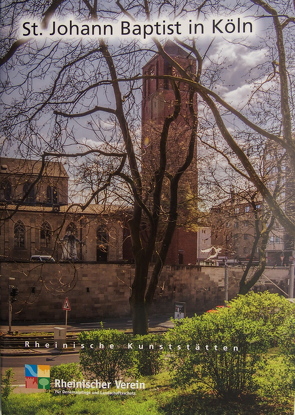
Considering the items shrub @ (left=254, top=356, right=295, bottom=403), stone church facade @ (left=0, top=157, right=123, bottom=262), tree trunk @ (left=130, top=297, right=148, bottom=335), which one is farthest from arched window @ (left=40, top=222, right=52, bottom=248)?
shrub @ (left=254, top=356, right=295, bottom=403)

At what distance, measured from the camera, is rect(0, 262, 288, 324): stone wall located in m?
6.52

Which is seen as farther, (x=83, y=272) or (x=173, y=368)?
(x=83, y=272)

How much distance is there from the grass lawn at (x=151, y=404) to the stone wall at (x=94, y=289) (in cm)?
111

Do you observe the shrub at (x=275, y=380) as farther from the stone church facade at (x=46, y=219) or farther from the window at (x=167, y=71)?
the window at (x=167, y=71)

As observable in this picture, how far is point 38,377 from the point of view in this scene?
239 inches

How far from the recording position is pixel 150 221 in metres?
6.91

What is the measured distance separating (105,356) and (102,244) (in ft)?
5.49

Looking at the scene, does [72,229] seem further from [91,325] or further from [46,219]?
[91,325]

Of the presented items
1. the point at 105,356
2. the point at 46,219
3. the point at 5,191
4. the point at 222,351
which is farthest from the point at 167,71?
the point at 105,356

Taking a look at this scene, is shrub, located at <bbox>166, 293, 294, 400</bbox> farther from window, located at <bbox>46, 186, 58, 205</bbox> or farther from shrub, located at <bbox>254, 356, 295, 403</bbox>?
window, located at <bbox>46, 186, 58, 205</bbox>

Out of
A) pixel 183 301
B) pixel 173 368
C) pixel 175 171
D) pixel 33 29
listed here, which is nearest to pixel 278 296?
pixel 183 301

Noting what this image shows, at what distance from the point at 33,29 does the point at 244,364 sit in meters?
5.29

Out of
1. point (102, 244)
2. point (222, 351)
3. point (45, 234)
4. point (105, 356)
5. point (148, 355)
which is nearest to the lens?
point (222, 351)

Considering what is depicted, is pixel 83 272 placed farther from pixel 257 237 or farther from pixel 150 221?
pixel 257 237
